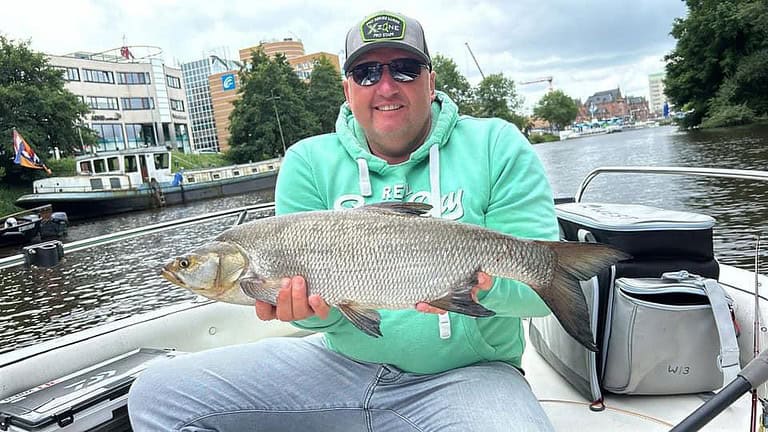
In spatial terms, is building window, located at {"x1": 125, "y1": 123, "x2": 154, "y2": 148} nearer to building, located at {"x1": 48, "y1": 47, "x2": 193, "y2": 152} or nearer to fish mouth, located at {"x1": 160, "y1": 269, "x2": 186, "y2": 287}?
building, located at {"x1": 48, "y1": 47, "x2": 193, "y2": 152}

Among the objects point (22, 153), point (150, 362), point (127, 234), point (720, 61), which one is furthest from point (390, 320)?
point (720, 61)

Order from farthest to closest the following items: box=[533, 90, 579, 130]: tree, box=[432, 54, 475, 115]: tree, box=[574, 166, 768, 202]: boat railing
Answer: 1. box=[533, 90, 579, 130]: tree
2. box=[432, 54, 475, 115]: tree
3. box=[574, 166, 768, 202]: boat railing

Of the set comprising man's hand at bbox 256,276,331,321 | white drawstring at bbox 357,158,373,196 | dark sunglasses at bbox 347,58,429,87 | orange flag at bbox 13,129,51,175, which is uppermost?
orange flag at bbox 13,129,51,175

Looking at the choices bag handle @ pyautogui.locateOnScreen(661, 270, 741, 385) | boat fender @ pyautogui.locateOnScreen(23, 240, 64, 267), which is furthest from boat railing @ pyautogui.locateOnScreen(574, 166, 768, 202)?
boat fender @ pyautogui.locateOnScreen(23, 240, 64, 267)

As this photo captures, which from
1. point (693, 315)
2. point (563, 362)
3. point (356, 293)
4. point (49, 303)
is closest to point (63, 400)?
point (356, 293)

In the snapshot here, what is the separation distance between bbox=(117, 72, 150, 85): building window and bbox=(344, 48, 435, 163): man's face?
6378 cm

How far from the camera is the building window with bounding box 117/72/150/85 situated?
59.2 m

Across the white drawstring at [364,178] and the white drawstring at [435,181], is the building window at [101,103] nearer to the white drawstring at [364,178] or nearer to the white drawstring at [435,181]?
the white drawstring at [364,178]

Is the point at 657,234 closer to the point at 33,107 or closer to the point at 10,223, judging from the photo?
the point at 10,223

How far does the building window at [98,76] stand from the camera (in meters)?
55.5

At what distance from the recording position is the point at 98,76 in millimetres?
56844

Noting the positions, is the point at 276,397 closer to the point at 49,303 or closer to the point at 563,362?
the point at 563,362

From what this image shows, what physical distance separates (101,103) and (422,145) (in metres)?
62.1

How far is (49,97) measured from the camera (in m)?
37.5
